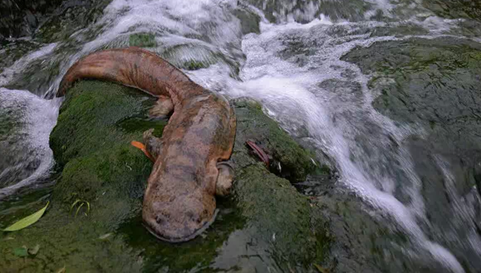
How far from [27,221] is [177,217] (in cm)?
110

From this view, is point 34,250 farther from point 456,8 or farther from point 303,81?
point 456,8

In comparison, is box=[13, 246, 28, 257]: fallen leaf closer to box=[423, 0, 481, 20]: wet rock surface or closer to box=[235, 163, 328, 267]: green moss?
box=[235, 163, 328, 267]: green moss

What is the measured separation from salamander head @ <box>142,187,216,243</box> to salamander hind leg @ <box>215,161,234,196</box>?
20 cm

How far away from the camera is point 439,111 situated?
192 inches

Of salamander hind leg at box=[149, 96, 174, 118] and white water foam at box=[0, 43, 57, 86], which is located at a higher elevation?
salamander hind leg at box=[149, 96, 174, 118]

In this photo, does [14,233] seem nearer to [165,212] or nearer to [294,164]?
[165,212]

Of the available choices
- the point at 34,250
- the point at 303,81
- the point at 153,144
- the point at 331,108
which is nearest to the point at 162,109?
the point at 153,144

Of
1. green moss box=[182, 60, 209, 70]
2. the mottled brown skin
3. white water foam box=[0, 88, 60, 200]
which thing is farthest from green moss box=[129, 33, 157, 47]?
white water foam box=[0, 88, 60, 200]

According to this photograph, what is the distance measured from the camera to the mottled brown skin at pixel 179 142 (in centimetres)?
267

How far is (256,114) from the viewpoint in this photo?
Answer: 4.19 m

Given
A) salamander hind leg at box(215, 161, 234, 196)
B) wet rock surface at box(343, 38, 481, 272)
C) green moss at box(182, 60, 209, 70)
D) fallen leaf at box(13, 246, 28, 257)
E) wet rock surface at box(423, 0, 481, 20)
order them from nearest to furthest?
fallen leaf at box(13, 246, 28, 257) → salamander hind leg at box(215, 161, 234, 196) → wet rock surface at box(343, 38, 481, 272) → green moss at box(182, 60, 209, 70) → wet rock surface at box(423, 0, 481, 20)

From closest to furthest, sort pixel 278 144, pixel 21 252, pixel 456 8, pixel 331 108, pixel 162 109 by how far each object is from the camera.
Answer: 1. pixel 21 252
2. pixel 278 144
3. pixel 162 109
4. pixel 331 108
5. pixel 456 8

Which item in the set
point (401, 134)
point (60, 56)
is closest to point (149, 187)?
point (401, 134)

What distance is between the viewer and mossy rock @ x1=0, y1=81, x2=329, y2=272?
241cm
